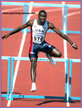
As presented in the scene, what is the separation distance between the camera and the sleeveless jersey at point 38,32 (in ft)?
36.7

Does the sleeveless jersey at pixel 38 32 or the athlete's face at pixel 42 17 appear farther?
the sleeveless jersey at pixel 38 32

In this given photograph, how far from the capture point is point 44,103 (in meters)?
12.7

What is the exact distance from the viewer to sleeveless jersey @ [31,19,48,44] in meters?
11.2

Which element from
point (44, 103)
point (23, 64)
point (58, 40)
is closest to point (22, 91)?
point (44, 103)

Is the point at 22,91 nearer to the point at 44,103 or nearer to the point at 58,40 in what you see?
the point at 44,103

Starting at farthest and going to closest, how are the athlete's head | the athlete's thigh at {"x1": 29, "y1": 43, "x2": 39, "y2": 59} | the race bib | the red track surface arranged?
the red track surface < the race bib < the athlete's thigh at {"x1": 29, "y1": 43, "x2": 39, "y2": 59} < the athlete's head

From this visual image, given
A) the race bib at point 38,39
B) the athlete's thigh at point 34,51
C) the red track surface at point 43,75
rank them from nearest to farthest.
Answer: the athlete's thigh at point 34,51, the race bib at point 38,39, the red track surface at point 43,75

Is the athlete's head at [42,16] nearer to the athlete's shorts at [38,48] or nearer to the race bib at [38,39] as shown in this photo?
the race bib at [38,39]

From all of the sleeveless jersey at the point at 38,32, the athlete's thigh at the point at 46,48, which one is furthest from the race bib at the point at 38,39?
the athlete's thigh at the point at 46,48

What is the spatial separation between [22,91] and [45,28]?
3.20 meters

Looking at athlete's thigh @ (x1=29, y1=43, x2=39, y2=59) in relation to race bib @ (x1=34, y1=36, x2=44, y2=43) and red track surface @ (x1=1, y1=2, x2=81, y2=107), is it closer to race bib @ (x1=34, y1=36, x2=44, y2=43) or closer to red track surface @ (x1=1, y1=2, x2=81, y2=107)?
race bib @ (x1=34, y1=36, x2=44, y2=43)

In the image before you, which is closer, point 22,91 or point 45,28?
point 45,28

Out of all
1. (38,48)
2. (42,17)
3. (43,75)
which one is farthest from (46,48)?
(43,75)

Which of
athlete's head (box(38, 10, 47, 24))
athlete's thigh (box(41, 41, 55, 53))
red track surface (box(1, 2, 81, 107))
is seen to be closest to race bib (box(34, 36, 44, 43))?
athlete's thigh (box(41, 41, 55, 53))
